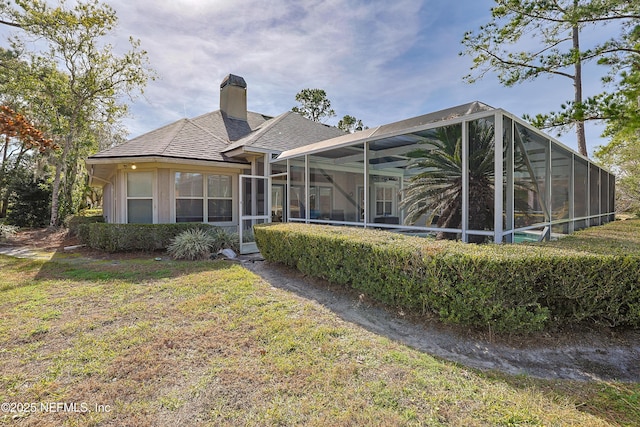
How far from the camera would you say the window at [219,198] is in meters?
10.4

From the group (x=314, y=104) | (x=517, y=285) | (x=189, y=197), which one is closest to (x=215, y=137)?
(x=189, y=197)

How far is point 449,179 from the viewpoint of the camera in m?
5.30

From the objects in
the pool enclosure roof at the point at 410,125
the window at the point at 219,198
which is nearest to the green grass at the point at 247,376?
the pool enclosure roof at the point at 410,125

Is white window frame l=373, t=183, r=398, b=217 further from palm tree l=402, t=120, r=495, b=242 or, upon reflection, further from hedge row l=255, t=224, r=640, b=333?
hedge row l=255, t=224, r=640, b=333

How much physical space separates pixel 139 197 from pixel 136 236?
5.69 feet

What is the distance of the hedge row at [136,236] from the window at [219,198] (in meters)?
1.52

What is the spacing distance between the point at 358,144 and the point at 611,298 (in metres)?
5.14

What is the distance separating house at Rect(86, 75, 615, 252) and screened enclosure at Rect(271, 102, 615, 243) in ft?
0.08

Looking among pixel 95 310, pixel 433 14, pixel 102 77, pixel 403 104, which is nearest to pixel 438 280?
pixel 95 310

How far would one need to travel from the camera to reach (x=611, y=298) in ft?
10.4

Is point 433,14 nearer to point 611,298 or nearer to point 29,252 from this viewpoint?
point 611,298

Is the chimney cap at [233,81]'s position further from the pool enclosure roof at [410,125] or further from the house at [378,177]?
the pool enclosure roof at [410,125]

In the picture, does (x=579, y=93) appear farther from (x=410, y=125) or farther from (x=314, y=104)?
(x=314, y=104)

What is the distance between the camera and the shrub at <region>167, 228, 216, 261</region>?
7.94 meters
